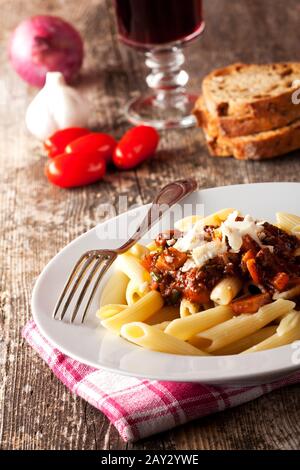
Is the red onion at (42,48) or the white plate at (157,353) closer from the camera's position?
the white plate at (157,353)

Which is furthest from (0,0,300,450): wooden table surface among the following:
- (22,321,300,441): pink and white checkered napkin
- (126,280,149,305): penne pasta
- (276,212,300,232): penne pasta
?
(276,212,300,232): penne pasta

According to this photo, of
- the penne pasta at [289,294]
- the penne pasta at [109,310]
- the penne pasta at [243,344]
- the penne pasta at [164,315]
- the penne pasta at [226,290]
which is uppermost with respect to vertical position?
the penne pasta at [226,290]

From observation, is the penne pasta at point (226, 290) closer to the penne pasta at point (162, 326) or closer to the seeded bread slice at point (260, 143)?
the penne pasta at point (162, 326)

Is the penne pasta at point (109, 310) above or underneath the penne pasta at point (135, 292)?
above

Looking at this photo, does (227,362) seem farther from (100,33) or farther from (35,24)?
(100,33)

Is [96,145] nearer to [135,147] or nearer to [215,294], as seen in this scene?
[135,147]

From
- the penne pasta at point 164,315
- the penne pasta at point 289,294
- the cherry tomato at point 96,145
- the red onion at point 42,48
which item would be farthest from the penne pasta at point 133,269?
the red onion at point 42,48
